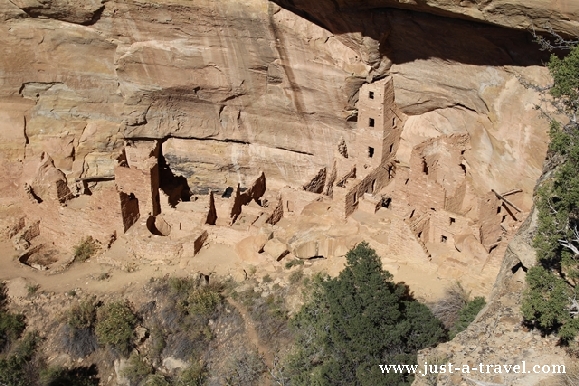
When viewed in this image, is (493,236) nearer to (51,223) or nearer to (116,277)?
(116,277)

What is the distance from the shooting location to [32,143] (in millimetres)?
25406

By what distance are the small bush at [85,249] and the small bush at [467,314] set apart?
10.9m

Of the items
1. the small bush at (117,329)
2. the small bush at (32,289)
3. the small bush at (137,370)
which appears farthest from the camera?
the small bush at (32,289)

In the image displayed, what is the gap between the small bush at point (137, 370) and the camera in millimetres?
20531

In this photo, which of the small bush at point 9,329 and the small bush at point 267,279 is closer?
the small bush at point 9,329

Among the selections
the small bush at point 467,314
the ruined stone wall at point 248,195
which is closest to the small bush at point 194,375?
the ruined stone wall at point 248,195

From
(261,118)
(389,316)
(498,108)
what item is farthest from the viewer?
(261,118)

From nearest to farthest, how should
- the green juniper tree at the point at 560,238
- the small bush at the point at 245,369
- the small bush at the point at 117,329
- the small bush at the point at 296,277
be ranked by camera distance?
the green juniper tree at the point at 560,238, the small bush at the point at 245,369, the small bush at the point at 117,329, the small bush at the point at 296,277

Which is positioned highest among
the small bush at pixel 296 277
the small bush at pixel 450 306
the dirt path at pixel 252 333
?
the small bush at pixel 450 306

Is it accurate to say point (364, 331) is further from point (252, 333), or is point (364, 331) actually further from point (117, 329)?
point (117, 329)

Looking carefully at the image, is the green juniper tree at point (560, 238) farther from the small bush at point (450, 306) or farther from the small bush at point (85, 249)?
the small bush at point (85, 249)

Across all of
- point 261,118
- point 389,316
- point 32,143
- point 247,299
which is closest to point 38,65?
point 32,143

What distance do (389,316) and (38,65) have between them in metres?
13.4

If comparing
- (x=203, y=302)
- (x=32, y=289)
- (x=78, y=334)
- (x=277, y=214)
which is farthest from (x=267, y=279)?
(x=32, y=289)
